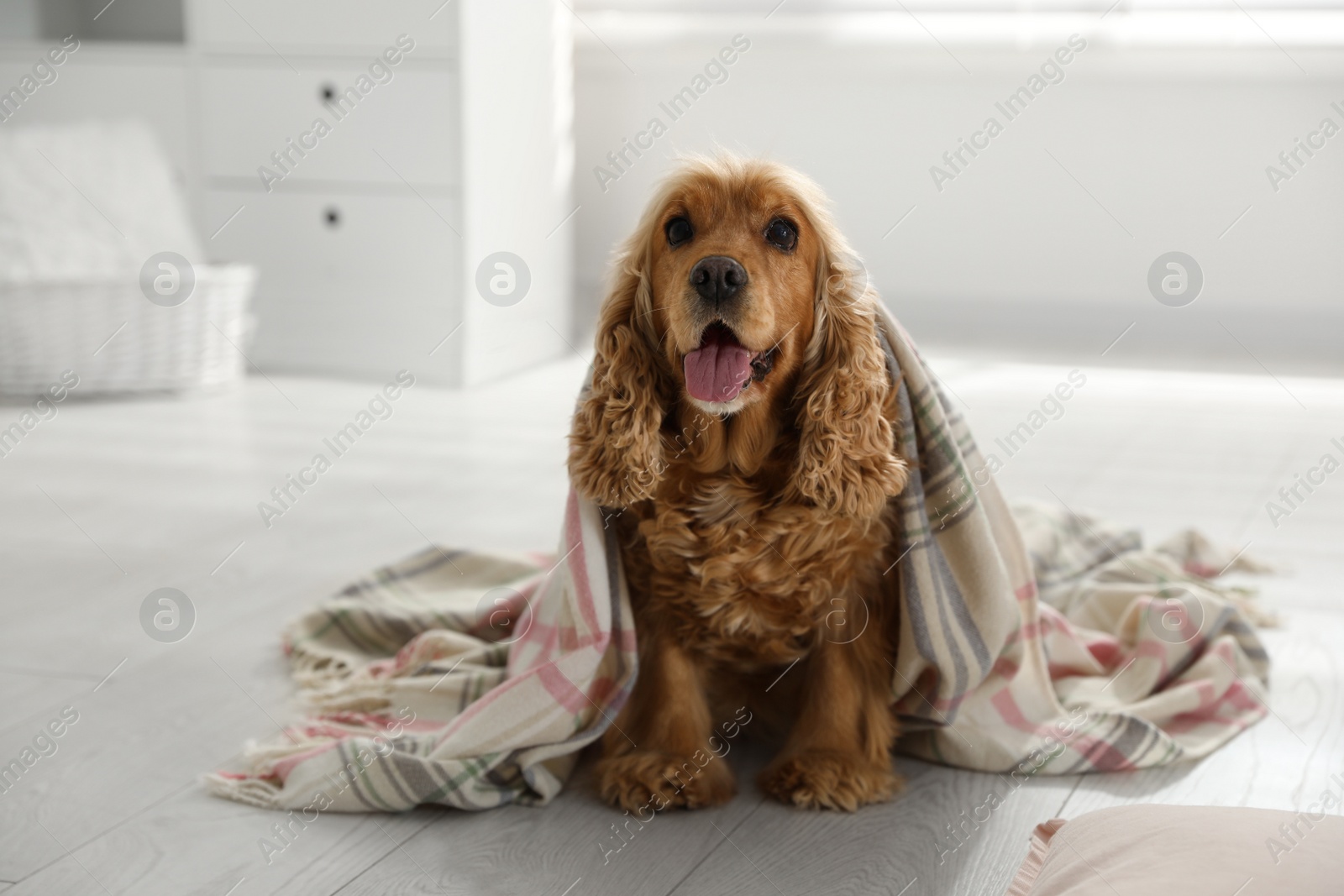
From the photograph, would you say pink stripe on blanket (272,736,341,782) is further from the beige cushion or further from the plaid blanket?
the beige cushion

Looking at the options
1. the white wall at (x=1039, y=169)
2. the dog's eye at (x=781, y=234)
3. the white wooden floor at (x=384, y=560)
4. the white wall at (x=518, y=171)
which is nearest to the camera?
the white wooden floor at (x=384, y=560)

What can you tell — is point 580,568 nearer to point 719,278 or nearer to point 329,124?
point 719,278

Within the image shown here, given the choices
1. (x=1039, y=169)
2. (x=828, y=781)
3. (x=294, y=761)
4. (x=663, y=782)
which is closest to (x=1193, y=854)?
(x=828, y=781)

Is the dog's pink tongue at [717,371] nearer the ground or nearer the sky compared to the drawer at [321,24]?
nearer the ground

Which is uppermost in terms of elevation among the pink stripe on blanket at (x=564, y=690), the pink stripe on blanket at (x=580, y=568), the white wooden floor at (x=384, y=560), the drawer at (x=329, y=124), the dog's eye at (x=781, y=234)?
the drawer at (x=329, y=124)

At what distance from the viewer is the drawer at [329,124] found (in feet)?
15.1

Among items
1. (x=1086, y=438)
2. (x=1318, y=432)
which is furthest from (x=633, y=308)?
(x=1318, y=432)

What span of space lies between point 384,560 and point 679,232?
1.31 meters

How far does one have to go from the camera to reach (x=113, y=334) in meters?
4.27

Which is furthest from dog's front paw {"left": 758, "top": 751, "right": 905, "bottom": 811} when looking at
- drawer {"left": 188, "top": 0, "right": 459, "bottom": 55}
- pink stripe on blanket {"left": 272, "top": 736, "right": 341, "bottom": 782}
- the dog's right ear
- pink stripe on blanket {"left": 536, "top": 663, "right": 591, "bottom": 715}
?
drawer {"left": 188, "top": 0, "right": 459, "bottom": 55}

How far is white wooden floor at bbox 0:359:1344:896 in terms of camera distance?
156 centimetres

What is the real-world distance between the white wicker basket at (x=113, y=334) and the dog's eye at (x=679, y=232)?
3.07m

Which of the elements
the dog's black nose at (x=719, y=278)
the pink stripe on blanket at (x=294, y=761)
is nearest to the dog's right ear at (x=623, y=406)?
the dog's black nose at (x=719, y=278)

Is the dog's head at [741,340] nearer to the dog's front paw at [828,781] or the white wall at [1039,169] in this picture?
the dog's front paw at [828,781]
